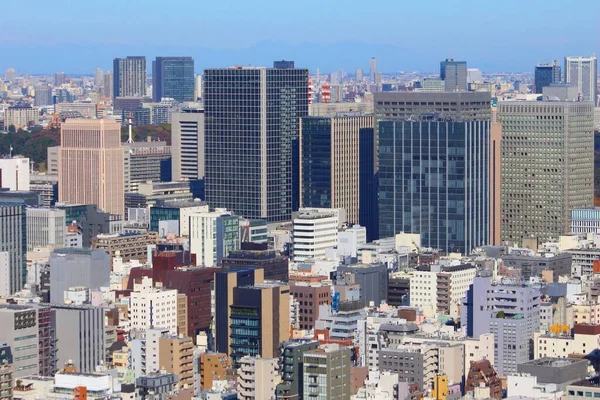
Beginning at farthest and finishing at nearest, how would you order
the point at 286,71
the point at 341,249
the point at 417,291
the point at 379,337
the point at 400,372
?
the point at 286,71
the point at 341,249
the point at 417,291
the point at 379,337
the point at 400,372

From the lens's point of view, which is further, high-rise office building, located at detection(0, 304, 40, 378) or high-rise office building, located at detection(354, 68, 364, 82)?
high-rise office building, located at detection(354, 68, 364, 82)

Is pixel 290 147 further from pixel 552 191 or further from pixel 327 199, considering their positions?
pixel 552 191

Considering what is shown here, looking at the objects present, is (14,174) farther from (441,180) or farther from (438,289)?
(438,289)

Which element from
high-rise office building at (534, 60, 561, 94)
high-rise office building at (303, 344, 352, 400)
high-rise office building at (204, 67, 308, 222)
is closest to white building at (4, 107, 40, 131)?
high-rise office building at (534, 60, 561, 94)

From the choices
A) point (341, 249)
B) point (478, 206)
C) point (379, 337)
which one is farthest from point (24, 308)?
point (478, 206)

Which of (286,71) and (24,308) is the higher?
(286,71)

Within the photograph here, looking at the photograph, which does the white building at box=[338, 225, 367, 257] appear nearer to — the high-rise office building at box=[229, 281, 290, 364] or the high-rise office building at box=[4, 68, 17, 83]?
the high-rise office building at box=[229, 281, 290, 364]

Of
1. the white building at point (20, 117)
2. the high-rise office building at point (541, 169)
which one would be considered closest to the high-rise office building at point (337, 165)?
the high-rise office building at point (541, 169)

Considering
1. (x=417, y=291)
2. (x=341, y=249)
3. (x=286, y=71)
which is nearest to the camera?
(x=417, y=291)
